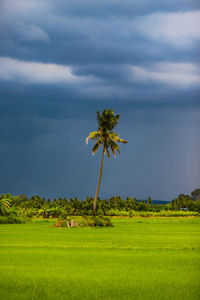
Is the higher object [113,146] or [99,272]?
[113,146]

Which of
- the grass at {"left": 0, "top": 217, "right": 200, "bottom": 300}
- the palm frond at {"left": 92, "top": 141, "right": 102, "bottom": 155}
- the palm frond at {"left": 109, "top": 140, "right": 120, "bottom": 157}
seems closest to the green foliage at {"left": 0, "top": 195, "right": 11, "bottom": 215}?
the palm frond at {"left": 92, "top": 141, "right": 102, "bottom": 155}

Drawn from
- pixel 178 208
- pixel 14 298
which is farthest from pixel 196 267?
pixel 178 208

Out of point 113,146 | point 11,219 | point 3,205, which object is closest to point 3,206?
point 3,205

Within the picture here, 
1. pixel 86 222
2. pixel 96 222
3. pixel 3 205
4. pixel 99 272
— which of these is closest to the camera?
pixel 99 272

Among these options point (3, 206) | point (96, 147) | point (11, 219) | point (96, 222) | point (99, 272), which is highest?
point (96, 147)

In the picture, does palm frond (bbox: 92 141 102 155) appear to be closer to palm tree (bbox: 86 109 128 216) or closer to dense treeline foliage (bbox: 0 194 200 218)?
palm tree (bbox: 86 109 128 216)

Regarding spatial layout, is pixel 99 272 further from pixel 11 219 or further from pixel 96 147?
pixel 96 147

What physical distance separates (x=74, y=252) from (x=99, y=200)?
46937 mm

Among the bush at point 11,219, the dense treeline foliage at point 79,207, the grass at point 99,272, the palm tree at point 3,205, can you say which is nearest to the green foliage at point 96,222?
the palm tree at point 3,205

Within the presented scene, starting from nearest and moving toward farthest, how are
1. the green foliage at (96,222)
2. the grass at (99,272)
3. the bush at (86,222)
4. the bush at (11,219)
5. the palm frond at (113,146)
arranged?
the grass at (99,272) < the bush at (86,222) < the green foliage at (96,222) < the bush at (11,219) < the palm frond at (113,146)

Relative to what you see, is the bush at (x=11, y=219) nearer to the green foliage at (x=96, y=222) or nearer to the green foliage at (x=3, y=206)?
the green foliage at (x=3, y=206)

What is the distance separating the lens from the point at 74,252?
54.2 feet

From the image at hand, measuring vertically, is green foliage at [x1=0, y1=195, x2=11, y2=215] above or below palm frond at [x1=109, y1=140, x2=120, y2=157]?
below

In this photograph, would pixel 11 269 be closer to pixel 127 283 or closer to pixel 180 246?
pixel 127 283
